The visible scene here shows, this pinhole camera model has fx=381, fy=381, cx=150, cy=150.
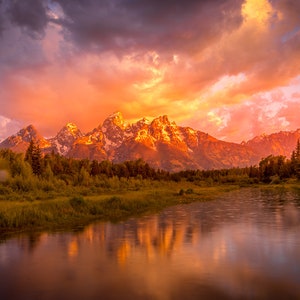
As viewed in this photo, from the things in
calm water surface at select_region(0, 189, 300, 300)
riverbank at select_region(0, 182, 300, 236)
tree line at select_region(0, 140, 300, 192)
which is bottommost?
calm water surface at select_region(0, 189, 300, 300)

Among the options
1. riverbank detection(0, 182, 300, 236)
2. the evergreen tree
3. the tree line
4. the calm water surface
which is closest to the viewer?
the calm water surface

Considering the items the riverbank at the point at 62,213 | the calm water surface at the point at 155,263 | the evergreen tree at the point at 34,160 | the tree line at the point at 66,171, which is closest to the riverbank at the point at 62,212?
the riverbank at the point at 62,213

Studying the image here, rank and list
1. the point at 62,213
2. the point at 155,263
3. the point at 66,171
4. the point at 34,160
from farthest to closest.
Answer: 1. the point at 66,171
2. the point at 34,160
3. the point at 62,213
4. the point at 155,263

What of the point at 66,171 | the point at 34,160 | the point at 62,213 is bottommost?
the point at 62,213

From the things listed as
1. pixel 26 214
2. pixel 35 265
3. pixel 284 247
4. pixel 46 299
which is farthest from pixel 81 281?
pixel 26 214

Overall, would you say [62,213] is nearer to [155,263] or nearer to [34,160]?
[155,263]

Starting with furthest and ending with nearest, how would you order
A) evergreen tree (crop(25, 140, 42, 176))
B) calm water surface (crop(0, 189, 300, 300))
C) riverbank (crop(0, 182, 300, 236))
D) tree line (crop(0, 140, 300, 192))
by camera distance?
evergreen tree (crop(25, 140, 42, 176)), tree line (crop(0, 140, 300, 192)), riverbank (crop(0, 182, 300, 236)), calm water surface (crop(0, 189, 300, 300))

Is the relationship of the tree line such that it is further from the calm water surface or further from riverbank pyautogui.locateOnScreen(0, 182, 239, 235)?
the calm water surface

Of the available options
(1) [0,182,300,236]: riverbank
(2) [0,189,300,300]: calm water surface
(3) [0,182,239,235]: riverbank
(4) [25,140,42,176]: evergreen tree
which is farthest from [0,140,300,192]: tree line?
(2) [0,189,300,300]: calm water surface

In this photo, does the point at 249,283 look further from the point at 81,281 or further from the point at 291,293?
the point at 81,281

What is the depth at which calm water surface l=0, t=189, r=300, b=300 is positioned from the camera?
15.6 meters

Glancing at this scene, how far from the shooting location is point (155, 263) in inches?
784

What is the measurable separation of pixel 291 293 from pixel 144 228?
698 inches

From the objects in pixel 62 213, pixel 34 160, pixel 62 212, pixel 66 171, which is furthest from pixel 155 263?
pixel 66 171
